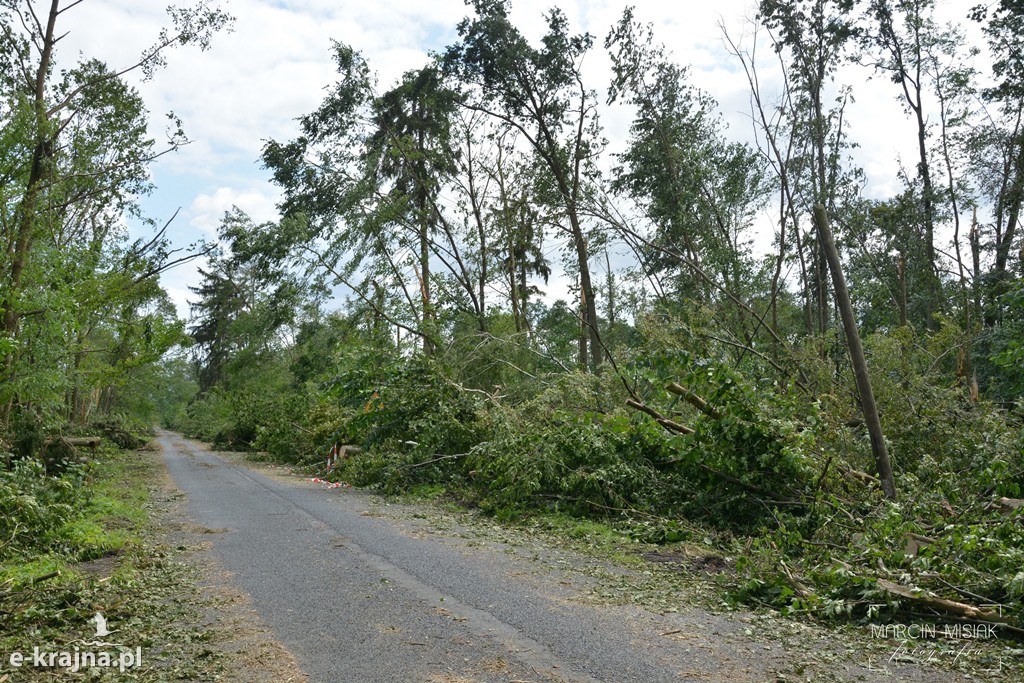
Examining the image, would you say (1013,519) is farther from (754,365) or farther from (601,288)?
(601,288)

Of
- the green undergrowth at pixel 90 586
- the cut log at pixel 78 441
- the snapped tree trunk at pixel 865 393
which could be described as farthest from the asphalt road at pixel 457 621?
the cut log at pixel 78 441

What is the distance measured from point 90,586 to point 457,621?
9.20 ft

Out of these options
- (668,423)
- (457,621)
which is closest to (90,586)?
(457,621)

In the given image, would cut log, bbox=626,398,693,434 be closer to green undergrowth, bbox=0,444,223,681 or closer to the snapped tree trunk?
the snapped tree trunk

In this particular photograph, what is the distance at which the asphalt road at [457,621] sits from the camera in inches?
159

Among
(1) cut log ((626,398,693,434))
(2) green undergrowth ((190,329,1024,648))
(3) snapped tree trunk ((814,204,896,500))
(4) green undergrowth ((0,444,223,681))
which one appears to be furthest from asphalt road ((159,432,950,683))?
(3) snapped tree trunk ((814,204,896,500))

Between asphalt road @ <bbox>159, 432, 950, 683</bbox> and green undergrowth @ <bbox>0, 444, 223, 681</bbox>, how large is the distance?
540mm

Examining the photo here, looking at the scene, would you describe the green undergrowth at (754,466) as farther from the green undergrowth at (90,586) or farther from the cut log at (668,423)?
the green undergrowth at (90,586)

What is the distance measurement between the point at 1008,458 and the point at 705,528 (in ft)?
10.4

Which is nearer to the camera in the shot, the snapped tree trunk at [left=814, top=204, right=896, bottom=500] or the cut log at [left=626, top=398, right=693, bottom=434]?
the snapped tree trunk at [left=814, top=204, right=896, bottom=500]

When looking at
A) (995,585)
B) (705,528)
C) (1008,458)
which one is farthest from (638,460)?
(995,585)

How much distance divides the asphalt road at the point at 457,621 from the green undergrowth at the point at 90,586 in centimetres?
54

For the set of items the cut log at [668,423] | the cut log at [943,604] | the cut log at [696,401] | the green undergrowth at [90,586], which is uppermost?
the cut log at [696,401]

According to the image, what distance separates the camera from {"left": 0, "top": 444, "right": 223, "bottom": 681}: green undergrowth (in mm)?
4219
